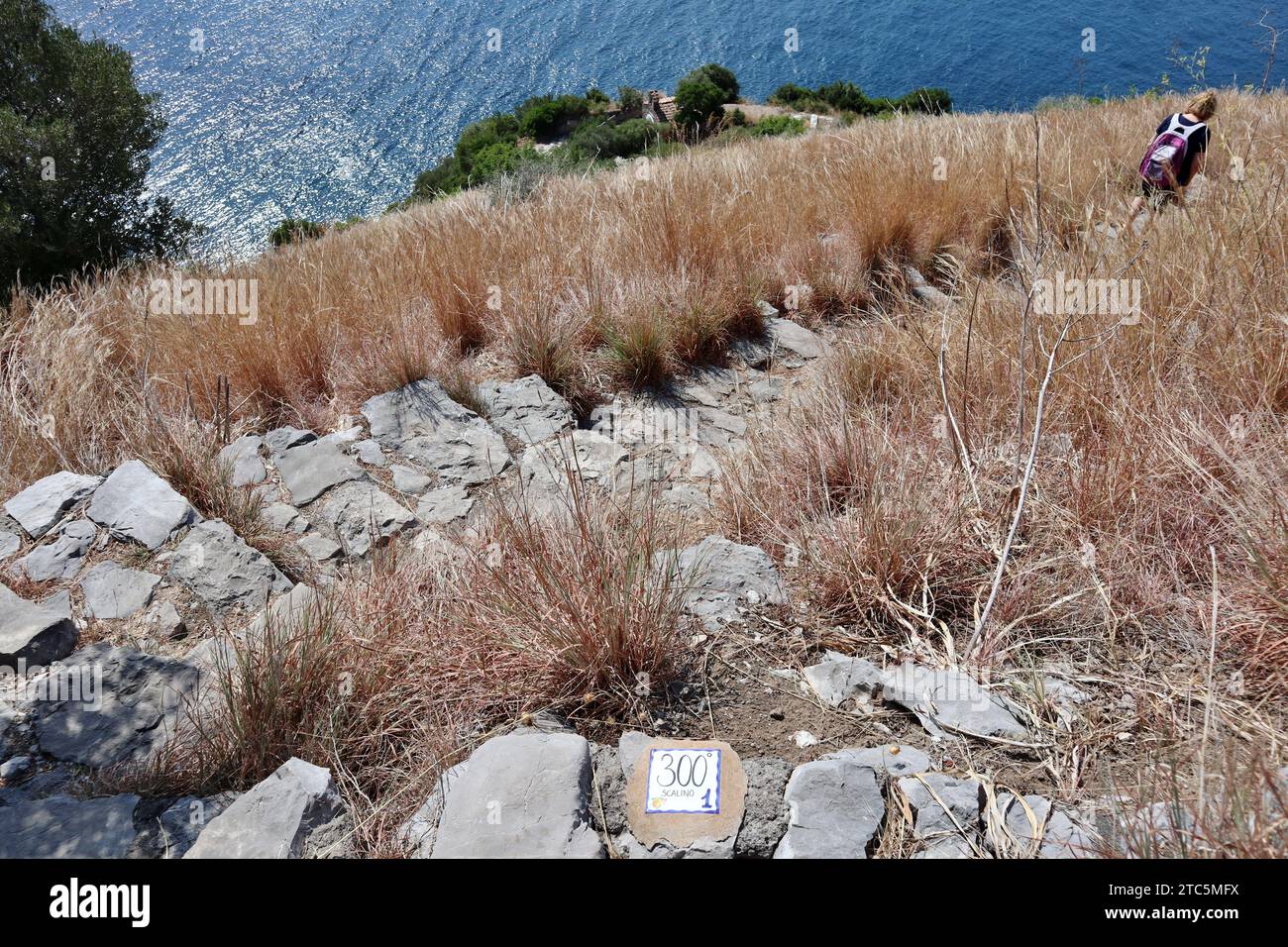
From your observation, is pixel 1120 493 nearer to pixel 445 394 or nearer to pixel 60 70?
pixel 445 394

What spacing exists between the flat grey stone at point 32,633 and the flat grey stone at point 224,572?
36 cm

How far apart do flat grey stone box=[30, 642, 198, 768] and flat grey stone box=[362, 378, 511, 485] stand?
4.61 ft

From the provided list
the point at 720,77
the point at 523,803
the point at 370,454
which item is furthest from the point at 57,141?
the point at 720,77

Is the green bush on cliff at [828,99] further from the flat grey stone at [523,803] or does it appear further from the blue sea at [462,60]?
the flat grey stone at [523,803]

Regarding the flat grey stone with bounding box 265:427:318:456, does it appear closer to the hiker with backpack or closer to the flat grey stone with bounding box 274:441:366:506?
the flat grey stone with bounding box 274:441:366:506

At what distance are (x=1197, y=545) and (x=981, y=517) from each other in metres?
0.55

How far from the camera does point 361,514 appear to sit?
3.10 metres

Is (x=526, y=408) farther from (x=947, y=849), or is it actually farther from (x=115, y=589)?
(x=947, y=849)

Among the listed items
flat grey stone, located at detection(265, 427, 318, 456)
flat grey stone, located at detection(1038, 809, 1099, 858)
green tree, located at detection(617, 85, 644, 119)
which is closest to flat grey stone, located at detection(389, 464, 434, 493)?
flat grey stone, located at detection(265, 427, 318, 456)

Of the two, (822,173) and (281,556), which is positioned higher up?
(822,173)

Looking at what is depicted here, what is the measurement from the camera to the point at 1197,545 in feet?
6.76

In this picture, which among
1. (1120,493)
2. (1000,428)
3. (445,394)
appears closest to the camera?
(1120,493)

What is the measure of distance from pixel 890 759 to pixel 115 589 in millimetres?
2550
